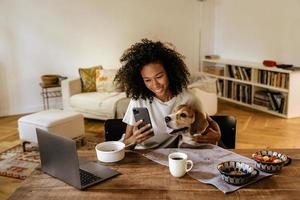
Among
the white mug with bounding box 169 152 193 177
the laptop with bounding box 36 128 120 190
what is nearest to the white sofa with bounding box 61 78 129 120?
the laptop with bounding box 36 128 120 190

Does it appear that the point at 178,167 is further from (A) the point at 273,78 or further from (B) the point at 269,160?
(A) the point at 273,78

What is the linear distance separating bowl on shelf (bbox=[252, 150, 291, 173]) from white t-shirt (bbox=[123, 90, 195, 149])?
17.9 inches

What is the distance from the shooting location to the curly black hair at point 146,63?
1730 millimetres

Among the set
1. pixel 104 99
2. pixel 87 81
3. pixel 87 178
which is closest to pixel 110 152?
pixel 87 178

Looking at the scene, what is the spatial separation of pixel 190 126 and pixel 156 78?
1.03 feet

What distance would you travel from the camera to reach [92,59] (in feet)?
17.7

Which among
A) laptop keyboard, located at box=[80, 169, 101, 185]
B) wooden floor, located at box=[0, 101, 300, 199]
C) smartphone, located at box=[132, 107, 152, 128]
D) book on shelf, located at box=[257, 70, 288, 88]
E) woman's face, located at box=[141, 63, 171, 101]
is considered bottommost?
wooden floor, located at box=[0, 101, 300, 199]

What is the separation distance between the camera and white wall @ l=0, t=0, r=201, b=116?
486 centimetres

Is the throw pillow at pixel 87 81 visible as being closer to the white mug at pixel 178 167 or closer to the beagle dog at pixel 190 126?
the beagle dog at pixel 190 126

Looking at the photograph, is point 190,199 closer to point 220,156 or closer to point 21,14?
point 220,156

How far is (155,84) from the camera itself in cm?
170

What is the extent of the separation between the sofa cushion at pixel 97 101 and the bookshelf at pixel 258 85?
6.72ft

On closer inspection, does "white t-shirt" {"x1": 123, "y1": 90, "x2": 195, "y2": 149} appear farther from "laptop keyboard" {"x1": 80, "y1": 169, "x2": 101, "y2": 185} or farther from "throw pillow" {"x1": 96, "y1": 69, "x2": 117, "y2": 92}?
"throw pillow" {"x1": 96, "y1": 69, "x2": 117, "y2": 92}

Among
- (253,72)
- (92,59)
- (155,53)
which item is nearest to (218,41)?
(253,72)
